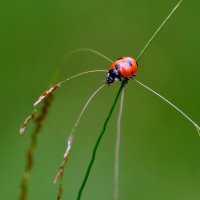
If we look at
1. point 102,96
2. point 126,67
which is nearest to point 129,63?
point 126,67

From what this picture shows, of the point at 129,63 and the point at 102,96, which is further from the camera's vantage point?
the point at 102,96

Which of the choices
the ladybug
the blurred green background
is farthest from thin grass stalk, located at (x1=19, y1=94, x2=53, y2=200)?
the blurred green background

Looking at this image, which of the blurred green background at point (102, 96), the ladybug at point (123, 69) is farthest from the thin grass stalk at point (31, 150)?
the blurred green background at point (102, 96)

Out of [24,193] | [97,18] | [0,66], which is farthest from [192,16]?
[24,193]

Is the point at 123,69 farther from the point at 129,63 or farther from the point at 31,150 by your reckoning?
the point at 31,150

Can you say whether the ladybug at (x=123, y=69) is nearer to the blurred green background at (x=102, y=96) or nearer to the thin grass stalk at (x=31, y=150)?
the thin grass stalk at (x=31, y=150)

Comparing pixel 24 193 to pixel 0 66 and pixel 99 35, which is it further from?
pixel 99 35
